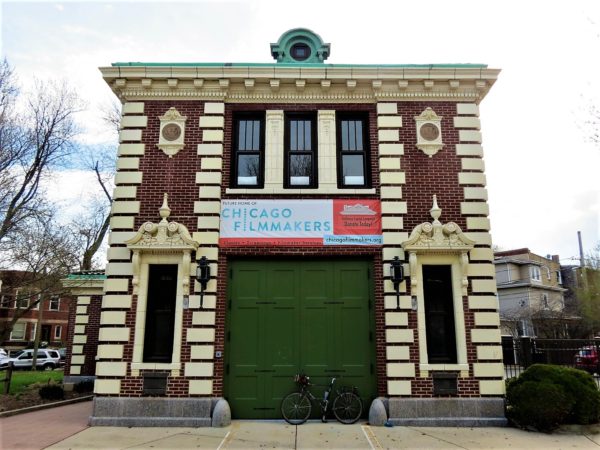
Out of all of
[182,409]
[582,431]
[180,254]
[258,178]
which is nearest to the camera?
[582,431]

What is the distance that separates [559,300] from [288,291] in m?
38.1

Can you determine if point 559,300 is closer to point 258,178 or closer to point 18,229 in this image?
point 258,178

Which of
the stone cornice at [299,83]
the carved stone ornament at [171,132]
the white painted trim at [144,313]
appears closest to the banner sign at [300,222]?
the white painted trim at [144,313]

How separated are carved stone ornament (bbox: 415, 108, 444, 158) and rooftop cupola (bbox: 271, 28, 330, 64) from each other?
3536mm

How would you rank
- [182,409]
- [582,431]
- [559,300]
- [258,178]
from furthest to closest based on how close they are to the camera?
[559,300], [258,178], [182,409], [582,431]

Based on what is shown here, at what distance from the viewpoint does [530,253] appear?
135 feet

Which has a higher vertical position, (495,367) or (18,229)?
(18,229)

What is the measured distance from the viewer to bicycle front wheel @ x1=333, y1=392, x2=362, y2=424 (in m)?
9.95

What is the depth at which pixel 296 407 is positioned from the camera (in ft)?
32.9

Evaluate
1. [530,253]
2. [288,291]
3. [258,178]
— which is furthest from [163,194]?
[530,253]

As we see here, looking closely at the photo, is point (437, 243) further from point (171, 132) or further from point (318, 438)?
point (171, 132)

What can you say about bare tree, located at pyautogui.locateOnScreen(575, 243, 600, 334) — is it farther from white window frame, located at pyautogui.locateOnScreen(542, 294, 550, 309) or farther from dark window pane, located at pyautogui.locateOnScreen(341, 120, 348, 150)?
dark window pane, located at pyautogui.locateOnScreen(341, 120, 348, 150)

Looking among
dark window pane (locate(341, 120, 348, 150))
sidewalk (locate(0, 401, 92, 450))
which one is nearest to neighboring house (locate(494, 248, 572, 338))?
dark window pane (locate(341, 120, 348, 150))

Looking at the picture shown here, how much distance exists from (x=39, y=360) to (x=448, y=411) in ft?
124
